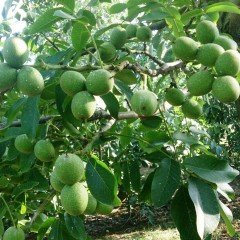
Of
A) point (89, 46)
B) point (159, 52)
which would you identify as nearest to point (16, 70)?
point (89, 46)

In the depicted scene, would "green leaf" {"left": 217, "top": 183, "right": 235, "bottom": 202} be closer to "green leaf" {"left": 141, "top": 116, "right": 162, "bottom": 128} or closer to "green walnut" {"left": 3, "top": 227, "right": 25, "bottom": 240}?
"green leaf" {"left": 141, "top": 116, "right": 162, "bottom": 128}

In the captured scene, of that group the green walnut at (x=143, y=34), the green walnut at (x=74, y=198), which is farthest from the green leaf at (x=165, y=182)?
the green walnut at (x=143, y=34)

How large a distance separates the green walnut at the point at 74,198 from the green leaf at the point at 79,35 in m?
0.40

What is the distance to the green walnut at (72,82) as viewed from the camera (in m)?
0.98

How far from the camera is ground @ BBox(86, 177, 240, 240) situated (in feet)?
16.2

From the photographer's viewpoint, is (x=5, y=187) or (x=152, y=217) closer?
(x=5, y=187)

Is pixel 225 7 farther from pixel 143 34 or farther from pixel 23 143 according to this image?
pixel 23 143

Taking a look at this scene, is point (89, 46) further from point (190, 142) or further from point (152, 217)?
point (152, 217)

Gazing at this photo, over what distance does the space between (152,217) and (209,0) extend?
13.7ft

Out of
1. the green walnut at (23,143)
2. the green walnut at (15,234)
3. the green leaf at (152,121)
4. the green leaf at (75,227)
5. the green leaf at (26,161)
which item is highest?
the green leaf at (152,121)

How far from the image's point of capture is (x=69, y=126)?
121 cm

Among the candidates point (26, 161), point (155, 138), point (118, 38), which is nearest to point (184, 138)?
point (155, 138)

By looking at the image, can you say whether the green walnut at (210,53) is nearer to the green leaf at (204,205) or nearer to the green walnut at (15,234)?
the green leaf at (204,205)

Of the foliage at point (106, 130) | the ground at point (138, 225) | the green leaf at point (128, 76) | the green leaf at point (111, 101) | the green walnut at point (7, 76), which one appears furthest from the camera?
the ground at point (138, 225)
